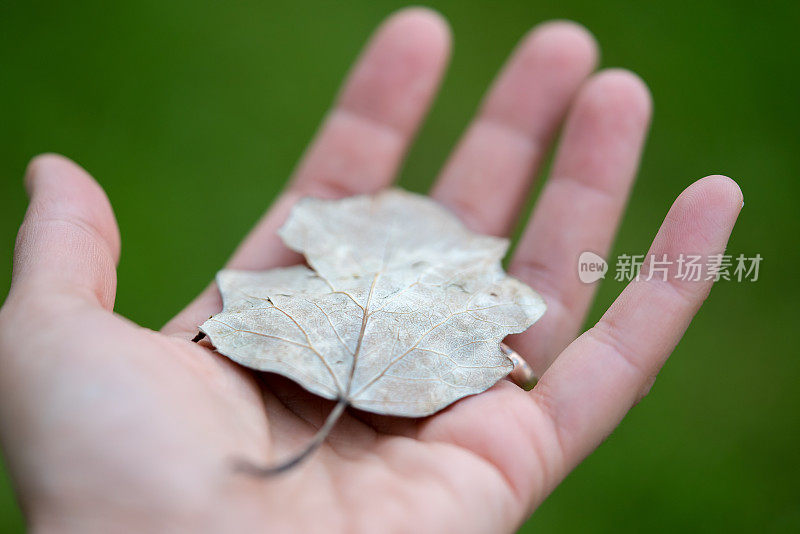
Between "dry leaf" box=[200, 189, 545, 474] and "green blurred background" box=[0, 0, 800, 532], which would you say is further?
"green blurred background" box=[0, 0, 800, 532]

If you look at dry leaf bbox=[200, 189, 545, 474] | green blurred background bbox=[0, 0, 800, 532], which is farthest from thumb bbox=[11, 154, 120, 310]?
green blurred background bbox=[0, 0, 800, 532]

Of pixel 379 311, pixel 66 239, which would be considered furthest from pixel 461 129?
pixel 66 239

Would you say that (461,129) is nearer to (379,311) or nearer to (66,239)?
(379,311)

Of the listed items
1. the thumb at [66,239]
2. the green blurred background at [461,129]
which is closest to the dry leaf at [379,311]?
the thumb at [66,239]

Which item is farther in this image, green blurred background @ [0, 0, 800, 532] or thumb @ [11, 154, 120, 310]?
green blurred background @ [0, 0, 800, 532]

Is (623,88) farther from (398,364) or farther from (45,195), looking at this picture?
(45,195)

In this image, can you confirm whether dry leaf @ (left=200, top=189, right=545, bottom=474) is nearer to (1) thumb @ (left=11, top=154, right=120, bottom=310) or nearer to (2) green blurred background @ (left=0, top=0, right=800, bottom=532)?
(1) thumb @ (left=11, top=154, right=120, bottom=310)

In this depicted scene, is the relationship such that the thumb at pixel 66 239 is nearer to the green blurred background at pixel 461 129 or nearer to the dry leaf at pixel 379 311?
the dry leaf at pixel 379 311

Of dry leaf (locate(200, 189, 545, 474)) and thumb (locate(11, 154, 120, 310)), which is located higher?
dry leaf (locate(200, 189, 545, 474))
